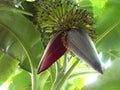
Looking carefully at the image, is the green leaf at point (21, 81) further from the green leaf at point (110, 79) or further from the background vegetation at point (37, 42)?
the green leaf at point (110, 79)

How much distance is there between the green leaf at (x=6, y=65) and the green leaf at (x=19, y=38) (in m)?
0.06

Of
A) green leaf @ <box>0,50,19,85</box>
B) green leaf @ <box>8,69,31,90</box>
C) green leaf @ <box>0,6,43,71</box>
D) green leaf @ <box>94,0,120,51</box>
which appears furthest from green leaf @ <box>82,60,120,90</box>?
green leaf @ <box>8,69,31,90</box>

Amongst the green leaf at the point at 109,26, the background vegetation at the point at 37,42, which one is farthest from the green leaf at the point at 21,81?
the green leaf at the point at 109,26

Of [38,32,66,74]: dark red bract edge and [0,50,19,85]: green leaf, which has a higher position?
[0,50,19,85]: green leaf

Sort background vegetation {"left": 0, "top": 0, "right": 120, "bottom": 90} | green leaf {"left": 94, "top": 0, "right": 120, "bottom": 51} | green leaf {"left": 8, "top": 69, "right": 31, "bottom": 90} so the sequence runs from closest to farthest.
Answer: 1. background vegetation {"left": 0, "top": 0, "right": 120, "bottom": 90}
2. green leaf {"left": 94, "top": 0, "right": 120, "bottom": 51}
3. green leaf {"left": 8, "top": 69, "right": 31, "bottom": 90}

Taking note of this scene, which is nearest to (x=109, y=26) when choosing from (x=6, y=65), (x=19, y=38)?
(x=19, y=38)

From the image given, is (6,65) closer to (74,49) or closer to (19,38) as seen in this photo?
(19,38)

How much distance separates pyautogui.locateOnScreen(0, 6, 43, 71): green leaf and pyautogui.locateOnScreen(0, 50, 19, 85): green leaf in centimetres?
6

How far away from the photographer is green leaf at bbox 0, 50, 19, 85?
149cm

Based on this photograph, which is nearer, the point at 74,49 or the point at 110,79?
the point at 74,49

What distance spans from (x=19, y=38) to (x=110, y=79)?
471mm

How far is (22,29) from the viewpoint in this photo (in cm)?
135

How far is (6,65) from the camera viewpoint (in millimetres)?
1484

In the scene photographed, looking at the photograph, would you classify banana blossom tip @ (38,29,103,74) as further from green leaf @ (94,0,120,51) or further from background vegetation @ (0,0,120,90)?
green leaf @ (94,0,120,51)
